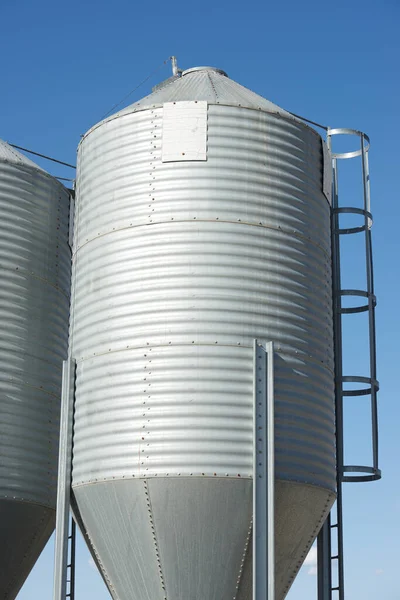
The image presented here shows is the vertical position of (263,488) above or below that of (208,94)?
below

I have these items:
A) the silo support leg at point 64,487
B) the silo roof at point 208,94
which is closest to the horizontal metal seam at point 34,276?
the silo support leg at point 64,487

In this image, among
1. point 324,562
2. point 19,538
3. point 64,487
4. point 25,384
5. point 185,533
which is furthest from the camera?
point 25,384

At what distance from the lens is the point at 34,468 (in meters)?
18.7

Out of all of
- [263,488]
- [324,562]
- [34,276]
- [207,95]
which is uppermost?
[207,95]

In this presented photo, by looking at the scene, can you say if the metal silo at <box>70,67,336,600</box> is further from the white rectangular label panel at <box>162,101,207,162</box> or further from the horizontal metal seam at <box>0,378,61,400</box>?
the horizontal metal seam at <box>0,378,61,400</box>

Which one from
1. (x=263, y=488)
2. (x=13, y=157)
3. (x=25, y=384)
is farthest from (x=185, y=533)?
(x=13, y=157)

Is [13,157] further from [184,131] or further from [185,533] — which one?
[185,533]

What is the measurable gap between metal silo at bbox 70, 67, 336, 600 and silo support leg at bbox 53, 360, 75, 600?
0.23m

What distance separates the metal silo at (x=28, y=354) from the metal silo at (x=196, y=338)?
2879 mm

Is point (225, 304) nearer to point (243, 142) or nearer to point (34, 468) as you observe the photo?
point (243, 142)

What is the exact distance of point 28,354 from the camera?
19109 millimetres

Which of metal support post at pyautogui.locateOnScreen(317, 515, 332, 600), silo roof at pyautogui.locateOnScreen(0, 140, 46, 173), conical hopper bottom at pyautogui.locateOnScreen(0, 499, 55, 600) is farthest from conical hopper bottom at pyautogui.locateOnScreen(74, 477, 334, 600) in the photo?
silo roof at pyautogui.locateOnScreen(0, 140, 46, 173)

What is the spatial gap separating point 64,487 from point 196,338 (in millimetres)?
3383

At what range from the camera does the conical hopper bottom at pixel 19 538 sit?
18328 mm
